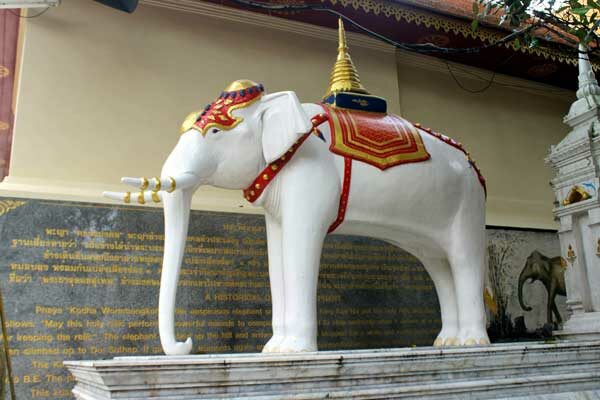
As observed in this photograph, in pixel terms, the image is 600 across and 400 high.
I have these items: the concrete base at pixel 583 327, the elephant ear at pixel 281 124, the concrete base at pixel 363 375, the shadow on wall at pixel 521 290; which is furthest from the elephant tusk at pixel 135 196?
the shadow on wall at pixel 521 290

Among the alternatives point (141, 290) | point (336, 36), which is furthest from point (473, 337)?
point (336, 36)

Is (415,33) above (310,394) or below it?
above

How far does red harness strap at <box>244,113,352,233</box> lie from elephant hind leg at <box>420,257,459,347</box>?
0.59 meters

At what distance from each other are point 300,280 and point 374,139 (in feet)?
2.21

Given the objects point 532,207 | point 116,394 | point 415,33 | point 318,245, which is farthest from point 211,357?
point 532,207

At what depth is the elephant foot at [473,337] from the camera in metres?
2.24

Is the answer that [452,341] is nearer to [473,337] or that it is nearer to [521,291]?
[473,337]

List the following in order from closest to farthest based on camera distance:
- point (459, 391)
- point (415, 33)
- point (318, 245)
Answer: point (459, 391) → point (318, 245) → point (415, 33)

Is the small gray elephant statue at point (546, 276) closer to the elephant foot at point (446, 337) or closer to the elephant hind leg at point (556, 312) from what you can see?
the elephant hind leg at point (556, 312)

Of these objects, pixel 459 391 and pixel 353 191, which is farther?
pixel 353 191

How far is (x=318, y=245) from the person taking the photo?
6.77 ft

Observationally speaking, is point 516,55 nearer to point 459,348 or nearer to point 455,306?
point 455,306

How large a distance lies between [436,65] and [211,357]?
3.39 meters

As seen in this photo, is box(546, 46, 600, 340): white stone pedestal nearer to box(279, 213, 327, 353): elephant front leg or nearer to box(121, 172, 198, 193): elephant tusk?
box(279, 213, 327, 353): elephant front leg
